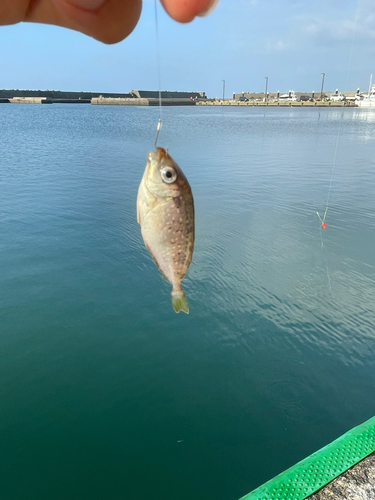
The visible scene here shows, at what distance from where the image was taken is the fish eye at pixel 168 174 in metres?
1.45

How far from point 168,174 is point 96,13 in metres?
0.57

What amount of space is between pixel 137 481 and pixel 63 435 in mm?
937

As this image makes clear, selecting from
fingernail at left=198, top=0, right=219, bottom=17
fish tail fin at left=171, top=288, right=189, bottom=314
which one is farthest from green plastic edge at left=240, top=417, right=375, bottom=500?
fingernail at left=198, top=0, right=219, bottom=17

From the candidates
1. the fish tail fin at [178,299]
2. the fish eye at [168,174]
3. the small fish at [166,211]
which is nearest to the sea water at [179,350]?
the fish tail fin at [178,299]

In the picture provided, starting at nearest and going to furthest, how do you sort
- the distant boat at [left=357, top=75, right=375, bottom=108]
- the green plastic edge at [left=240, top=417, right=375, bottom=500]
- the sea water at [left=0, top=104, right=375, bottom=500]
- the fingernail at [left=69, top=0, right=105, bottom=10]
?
the fingernail at [left=69, top=0, right=105, bottom=10]
the green plastic edge at [left=240, top=417, right=375, bottom=500]
the sea water at [left=0, top=104, right=375, bottom=500]
the distant boat at [left=357, top=75, right=375, bottom=108]

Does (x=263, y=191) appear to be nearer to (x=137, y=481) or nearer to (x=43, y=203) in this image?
(x=43, y=203)

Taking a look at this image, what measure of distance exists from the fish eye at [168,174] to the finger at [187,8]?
0.50 metres

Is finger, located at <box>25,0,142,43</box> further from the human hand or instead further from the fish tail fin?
the fish tail fin

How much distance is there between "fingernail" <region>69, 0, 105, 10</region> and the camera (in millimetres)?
1164

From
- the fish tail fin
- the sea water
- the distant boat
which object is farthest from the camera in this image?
the distant boat

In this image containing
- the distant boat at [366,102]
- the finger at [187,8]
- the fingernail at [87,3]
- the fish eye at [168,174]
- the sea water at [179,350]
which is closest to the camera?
the finger at [187,8]

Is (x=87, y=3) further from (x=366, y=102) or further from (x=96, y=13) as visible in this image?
(x=366, y=102)

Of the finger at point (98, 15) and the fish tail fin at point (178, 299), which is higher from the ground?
the finger at point (98, 15)

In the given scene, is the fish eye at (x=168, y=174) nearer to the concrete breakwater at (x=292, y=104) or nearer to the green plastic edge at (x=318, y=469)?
the green plastic edge at (x=318, y=469)
